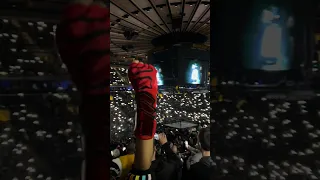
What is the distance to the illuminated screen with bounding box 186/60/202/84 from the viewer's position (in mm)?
4992

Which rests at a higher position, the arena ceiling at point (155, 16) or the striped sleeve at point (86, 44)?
the arena ceiling at point (155, 16)

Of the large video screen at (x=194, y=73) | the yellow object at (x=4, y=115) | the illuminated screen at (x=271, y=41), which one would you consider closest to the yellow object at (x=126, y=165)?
the yellow object at (x=4, y=115)

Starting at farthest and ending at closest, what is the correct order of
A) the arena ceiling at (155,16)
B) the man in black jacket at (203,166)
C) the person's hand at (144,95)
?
1. the arena ceiling at (155,16)
2. the man in black jacket at (203,166)
3. the person's hand at (144,95)

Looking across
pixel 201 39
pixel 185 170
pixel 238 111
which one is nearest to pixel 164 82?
pixel 201 39

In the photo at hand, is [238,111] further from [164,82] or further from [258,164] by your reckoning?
[164,82]

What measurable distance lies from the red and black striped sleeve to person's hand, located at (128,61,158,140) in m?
0.93

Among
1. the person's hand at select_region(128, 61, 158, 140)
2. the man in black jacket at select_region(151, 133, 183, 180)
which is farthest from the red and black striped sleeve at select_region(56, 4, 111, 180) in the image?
the man in black jacket at select_region(151, 133, 183, 180)

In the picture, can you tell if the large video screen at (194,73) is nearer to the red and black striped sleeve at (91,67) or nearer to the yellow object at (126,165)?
the yellow object at (126,165)

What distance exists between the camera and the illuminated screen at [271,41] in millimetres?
923

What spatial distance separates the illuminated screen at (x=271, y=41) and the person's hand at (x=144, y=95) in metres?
0.94

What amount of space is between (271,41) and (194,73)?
13.6 feet

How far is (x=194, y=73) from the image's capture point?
16.7 feet

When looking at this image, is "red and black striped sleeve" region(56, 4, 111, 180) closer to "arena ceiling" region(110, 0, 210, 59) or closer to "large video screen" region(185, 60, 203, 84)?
"arena ceiling" region(110, 0, 210, 59)

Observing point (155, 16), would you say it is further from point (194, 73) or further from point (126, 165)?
point (126, 165)
